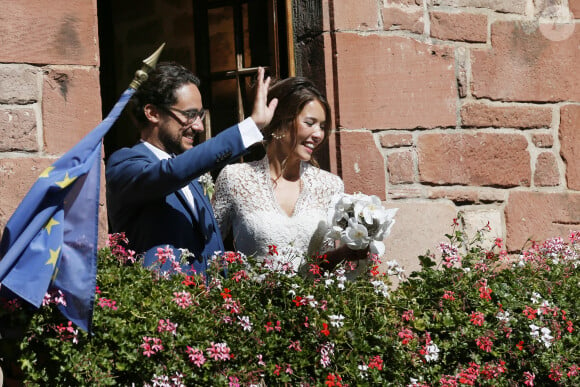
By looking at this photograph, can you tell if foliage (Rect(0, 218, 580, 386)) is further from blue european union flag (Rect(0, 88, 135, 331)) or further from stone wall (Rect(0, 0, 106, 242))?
stone wall (Rect(0, 0, 106, 242))

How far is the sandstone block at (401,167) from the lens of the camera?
4555 mm

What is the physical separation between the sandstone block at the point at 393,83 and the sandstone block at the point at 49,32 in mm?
1201

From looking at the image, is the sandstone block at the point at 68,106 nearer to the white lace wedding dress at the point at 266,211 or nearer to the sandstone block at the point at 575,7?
the white lace wedding dress at the point at 266,211

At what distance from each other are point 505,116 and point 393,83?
27.2 inches

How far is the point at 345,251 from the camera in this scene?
3.50 metres

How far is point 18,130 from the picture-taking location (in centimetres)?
378

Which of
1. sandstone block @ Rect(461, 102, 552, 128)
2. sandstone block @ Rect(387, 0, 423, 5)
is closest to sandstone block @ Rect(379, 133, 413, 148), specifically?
sandstone block @ Rect(461, 102, 552, 128)

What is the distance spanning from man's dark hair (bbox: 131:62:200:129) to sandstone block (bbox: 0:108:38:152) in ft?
1.45

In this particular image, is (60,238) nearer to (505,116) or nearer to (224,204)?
(224,204)

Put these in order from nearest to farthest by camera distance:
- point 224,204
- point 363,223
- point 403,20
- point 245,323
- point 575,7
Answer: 1. point 245,323
2. point 363,223
3. point 224,204
4. point 403,20
5. point 575,7

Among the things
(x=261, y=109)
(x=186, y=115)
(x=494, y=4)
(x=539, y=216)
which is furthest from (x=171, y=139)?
(x=539, y=216)

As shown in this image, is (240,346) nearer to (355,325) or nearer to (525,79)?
(355,325)

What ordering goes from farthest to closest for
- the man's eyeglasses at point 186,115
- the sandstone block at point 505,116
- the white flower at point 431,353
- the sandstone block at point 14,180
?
the sandstone block at point 505,116 < the sandstone block at point 14,180 < the man's eyeglasses at point 186,115 < the white flower at point 431,353

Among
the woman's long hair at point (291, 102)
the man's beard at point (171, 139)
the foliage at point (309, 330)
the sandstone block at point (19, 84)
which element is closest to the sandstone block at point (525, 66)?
the woman's long hair at point (291, 102)
